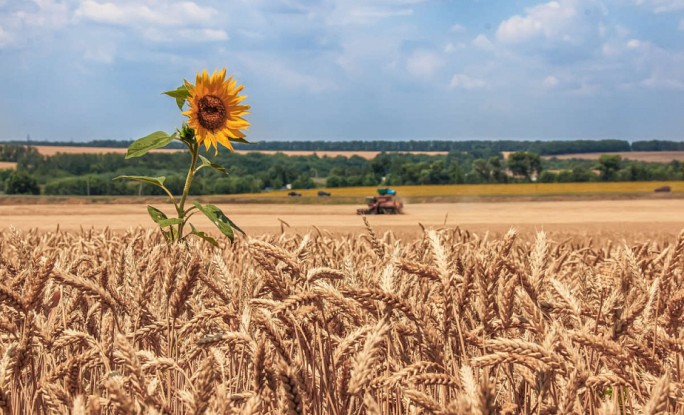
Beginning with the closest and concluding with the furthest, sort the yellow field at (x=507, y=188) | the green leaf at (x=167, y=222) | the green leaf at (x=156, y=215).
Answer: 1. the green leaf at (x=167, y=222)
2. the green leaf at (x=156, y=215)
3. the yellow field at (x=507, y=188)

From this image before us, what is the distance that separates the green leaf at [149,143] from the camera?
3.88 m

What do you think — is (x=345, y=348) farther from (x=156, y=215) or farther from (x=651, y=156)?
(x=651, y=156)

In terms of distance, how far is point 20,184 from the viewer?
2399 inches

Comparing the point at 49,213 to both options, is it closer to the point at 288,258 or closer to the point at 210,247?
the point at 210,247

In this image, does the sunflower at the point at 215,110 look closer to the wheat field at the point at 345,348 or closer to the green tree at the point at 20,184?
the wheat field at the point at 345,348

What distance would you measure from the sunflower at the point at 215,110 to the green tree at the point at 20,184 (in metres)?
60.8

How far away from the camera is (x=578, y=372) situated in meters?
1.59

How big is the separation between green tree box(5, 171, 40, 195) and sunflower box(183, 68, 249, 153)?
199ft

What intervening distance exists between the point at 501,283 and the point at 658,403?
103 centimetres

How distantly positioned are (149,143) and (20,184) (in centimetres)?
6201

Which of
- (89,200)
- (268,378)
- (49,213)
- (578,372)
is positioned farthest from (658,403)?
(89,200)

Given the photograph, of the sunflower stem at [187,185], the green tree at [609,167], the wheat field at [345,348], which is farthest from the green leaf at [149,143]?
the green tree at [609,167]

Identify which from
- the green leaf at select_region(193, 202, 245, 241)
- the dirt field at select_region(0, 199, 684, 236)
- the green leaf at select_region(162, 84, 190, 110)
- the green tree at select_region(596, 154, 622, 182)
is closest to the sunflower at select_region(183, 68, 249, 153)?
the green leaf at select_region(162, 84, 190, 110)

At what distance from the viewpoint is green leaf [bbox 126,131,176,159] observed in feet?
12.7
